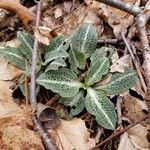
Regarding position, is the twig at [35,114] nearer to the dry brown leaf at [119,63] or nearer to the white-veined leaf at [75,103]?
the white-veined leaf at [75,103]

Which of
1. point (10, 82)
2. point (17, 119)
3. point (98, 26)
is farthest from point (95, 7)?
point (17, 119)

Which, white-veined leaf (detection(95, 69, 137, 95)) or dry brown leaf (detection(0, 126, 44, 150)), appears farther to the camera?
white-veined leaf (detection(95, 69, 137, 95))

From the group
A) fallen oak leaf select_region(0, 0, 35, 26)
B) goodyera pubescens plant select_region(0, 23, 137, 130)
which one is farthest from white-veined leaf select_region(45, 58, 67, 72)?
fallen oak leaf select_region(0, 0, 35, 26)

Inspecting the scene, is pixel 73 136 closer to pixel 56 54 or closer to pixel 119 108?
pixel 119 108

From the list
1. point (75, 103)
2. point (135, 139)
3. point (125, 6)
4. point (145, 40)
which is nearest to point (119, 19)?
point (125, 6)

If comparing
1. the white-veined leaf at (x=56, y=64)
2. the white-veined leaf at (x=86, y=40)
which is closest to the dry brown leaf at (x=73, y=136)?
the white-veined leaf at (x=56, y=64)

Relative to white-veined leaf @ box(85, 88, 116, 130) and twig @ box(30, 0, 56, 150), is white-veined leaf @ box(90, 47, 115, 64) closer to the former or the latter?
white-veined leaf @ box(85, 88, 116, 130)

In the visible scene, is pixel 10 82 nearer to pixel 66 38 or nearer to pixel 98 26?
pixel 66 38

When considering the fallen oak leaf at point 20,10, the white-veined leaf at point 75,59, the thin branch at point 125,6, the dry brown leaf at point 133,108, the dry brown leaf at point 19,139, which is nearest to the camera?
the dry brown leaf at point 19,139
